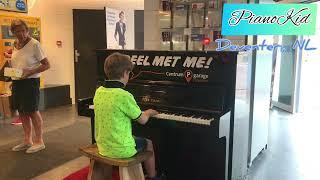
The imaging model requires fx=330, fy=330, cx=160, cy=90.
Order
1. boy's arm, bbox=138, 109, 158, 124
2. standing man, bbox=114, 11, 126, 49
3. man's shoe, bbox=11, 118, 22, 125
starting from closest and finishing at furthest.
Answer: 1. boy's arm, bbox=138, 109, 158, 124
2. man's shoe, bbox=11, 118, 22, 125
3. standing man, bbox=114, 11, 126, 49

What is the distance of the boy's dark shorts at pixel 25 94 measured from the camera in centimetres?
372

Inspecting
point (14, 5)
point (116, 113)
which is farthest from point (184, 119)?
point (14, 5)

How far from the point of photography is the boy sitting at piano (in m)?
2.18

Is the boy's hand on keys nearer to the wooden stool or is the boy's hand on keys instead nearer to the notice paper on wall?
the wooden stool

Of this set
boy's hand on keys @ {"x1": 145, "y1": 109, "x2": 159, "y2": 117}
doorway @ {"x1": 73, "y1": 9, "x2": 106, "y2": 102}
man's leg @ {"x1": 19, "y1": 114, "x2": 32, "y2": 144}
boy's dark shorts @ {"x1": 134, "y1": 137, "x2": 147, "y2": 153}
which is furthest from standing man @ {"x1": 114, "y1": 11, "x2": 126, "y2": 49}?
boy's dark shorts @ {"x1": 134, "y1": 137, "x2": 147, "y2": 153}

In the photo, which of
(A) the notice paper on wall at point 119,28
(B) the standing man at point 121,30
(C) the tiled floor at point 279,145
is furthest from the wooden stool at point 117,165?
(B) the standing man at point 121,30

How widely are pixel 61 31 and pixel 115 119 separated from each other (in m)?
5.01

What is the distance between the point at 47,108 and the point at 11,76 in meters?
2.78

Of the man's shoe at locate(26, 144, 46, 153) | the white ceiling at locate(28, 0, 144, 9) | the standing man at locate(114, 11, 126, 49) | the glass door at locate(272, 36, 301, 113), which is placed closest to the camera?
the man's shoe at locate(26, 144, 46, 153)

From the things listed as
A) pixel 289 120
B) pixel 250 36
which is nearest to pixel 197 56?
pixel 250 36

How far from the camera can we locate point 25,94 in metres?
3.73

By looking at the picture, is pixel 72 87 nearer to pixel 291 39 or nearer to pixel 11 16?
pixel 11 16

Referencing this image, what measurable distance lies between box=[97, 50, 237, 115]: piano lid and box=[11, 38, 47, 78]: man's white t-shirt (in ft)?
4.36

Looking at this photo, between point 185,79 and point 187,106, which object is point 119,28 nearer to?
point 185,79
